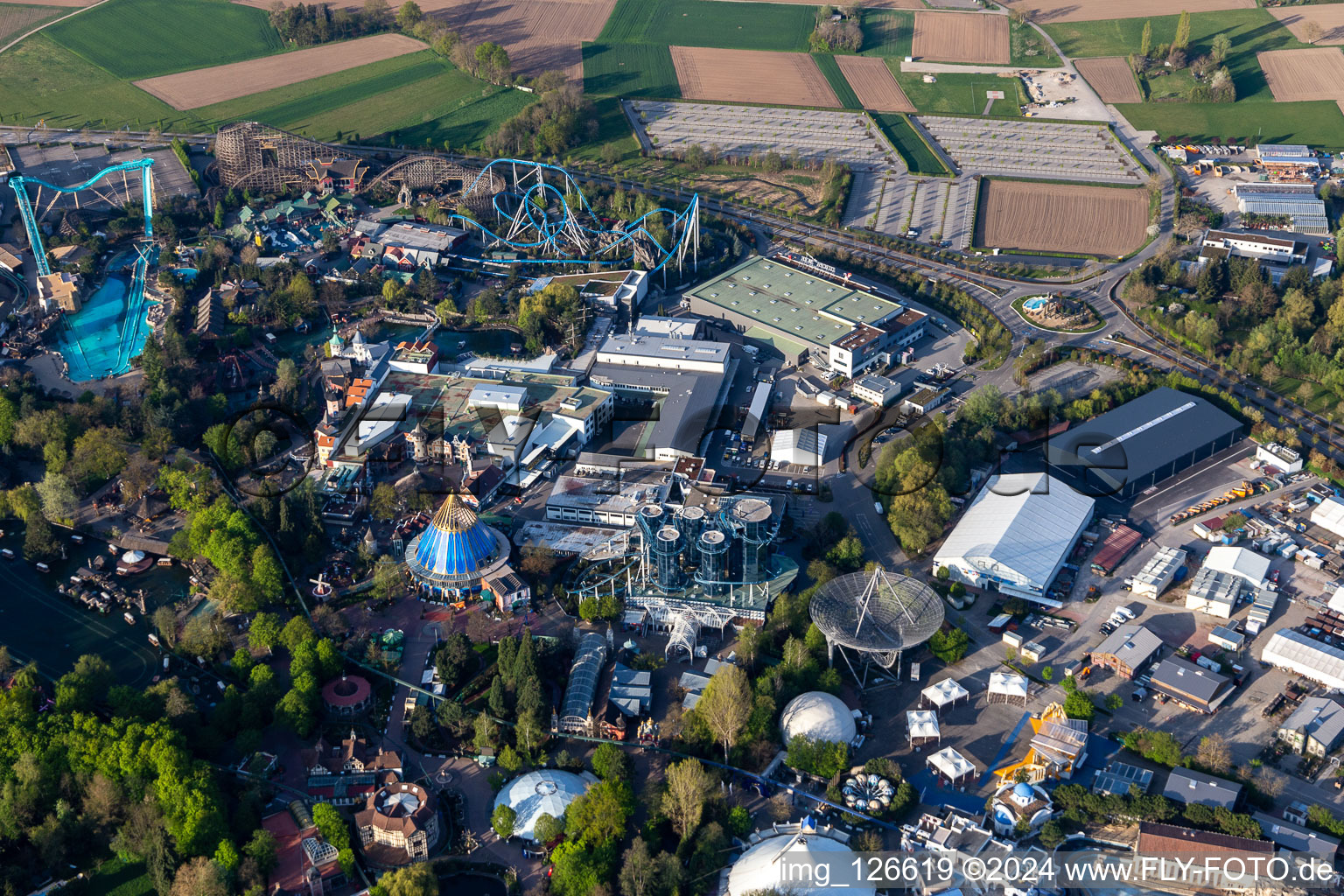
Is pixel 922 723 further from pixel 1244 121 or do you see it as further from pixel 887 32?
pixel 887 32

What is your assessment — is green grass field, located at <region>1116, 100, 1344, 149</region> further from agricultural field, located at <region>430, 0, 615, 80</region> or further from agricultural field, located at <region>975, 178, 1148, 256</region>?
agricultural field, located at <region>430, 0, 615, 80</region>

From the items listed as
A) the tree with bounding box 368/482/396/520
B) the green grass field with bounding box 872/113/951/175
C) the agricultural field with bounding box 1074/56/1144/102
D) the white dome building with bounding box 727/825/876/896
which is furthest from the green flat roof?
the agricultural field with bounding box 1074/56/1144/102

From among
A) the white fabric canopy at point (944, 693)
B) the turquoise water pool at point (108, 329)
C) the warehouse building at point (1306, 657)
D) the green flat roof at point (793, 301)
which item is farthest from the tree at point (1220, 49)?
the turquoise water pool at point (108, 329)

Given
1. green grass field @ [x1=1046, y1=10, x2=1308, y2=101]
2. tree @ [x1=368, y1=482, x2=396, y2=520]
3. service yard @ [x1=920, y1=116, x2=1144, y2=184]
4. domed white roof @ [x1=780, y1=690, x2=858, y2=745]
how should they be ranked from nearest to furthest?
domed white roof @ [x1=780, y1=690, x2=858, y2=745]
tree @ [x1=368, y1=482, x2=396, y2=520]
service yard @ [x1=920, y1=116, x2=1144, y2=184]
green grass field @ [x1=1046, y1=10, x2=1308, y2=101]

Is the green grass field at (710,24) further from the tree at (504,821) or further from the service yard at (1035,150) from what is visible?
the tree at (504,821)

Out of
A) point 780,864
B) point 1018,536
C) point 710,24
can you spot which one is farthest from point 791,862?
point 710,24

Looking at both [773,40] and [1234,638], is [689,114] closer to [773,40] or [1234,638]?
[773,40]
